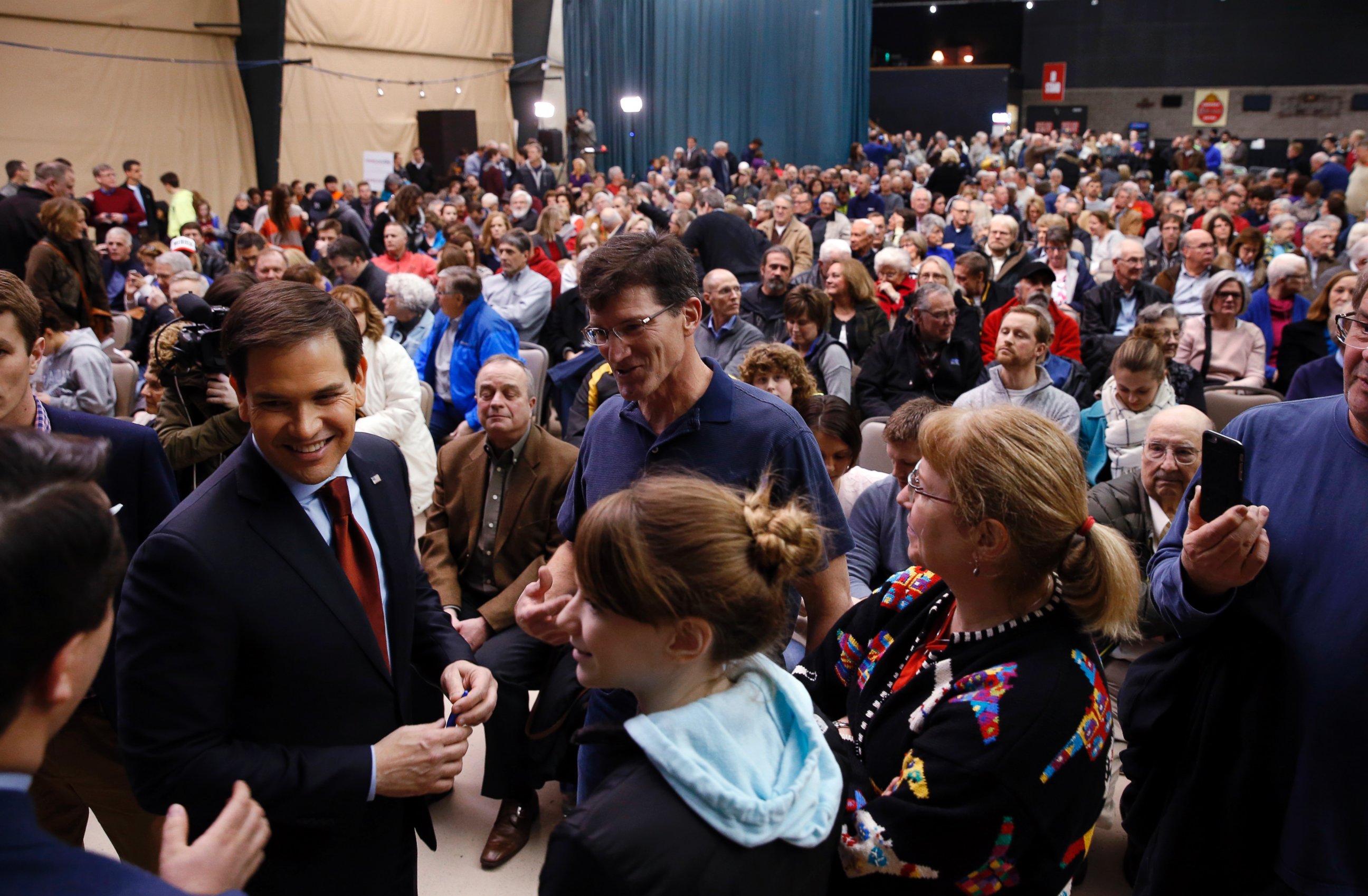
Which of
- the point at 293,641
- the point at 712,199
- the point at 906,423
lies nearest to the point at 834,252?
the point at 712,199

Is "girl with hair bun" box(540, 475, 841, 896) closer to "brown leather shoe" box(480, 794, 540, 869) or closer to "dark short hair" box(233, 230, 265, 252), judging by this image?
"brown leather shoe" box(480, 794, 540, 869)

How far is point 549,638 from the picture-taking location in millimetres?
1506

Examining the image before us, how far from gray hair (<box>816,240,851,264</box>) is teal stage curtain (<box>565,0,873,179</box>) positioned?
1312 cm

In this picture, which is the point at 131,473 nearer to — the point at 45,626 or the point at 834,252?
the point at 45,626

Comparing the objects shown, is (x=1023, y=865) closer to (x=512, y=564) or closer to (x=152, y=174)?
(x=512, y=564)

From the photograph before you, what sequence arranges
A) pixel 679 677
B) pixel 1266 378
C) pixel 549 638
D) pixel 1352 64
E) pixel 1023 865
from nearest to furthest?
Answer: pixel 679 677 < pixel 1023 865 < pixel 549 638 < pixel 1266 378 < pixel 1352 64

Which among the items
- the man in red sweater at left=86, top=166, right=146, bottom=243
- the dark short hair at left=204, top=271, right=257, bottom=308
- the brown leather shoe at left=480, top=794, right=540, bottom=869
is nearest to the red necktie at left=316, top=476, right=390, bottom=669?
the brown leather shoe at left=480, top=794, right=540, bottom=869

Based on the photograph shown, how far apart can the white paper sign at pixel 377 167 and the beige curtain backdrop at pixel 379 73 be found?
117 centimetres

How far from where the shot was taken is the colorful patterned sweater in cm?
126

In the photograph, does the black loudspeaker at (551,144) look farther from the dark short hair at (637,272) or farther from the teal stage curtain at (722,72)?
the dark short hair at (637,272)

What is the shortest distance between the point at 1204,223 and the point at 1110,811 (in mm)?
6615

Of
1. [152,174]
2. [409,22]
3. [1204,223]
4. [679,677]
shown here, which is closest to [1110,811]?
[679,677]

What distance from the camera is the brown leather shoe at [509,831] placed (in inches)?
113

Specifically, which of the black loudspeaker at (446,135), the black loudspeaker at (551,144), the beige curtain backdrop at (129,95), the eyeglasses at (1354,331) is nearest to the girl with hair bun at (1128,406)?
the eyeglasses at (1354,331)
